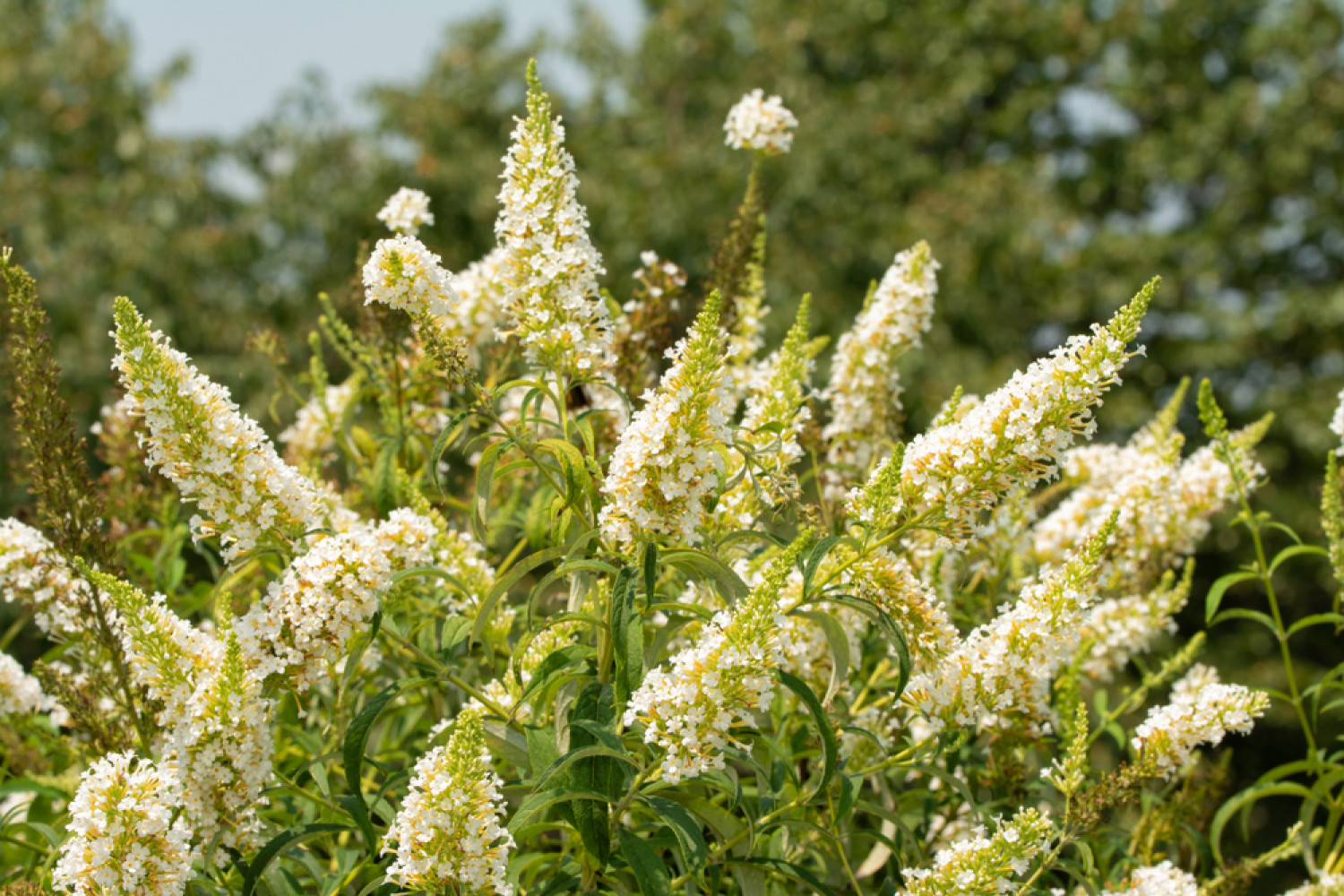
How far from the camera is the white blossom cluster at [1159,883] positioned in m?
1.95

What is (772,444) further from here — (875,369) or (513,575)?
(875,369)

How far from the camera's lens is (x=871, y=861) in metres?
2.30

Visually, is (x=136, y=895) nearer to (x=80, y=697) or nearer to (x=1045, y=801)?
(x=80, y=697)

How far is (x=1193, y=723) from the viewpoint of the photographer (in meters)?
1.97

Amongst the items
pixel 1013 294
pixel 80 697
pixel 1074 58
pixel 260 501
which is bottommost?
pixel 80 697

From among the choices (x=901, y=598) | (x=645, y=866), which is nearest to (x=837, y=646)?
(x=901, y=598)

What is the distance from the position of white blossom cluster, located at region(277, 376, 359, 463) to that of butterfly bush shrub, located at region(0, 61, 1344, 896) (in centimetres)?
37

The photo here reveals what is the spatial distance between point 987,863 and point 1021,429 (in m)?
0.57

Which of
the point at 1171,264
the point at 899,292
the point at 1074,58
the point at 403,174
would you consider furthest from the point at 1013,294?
the point at 899,292

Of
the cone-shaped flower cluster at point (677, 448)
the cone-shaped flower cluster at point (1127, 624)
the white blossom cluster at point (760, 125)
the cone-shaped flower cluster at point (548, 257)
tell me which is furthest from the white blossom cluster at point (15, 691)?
the cone-shaped flower cluster at point (1127, 624)

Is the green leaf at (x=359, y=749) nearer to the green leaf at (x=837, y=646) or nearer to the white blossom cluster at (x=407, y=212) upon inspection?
the green leaf at (x=837, y=646)

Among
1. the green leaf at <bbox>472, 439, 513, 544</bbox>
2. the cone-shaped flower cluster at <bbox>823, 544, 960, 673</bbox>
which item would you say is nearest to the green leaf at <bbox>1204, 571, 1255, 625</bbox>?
the cone-shaped flower cluster at <bbox>823, 544, 960, 673</bbox>

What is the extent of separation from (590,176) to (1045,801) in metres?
13.9

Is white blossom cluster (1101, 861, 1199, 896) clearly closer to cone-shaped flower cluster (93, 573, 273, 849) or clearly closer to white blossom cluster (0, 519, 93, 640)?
cone-shaped flower cluster (93, 573, 273, 849)
